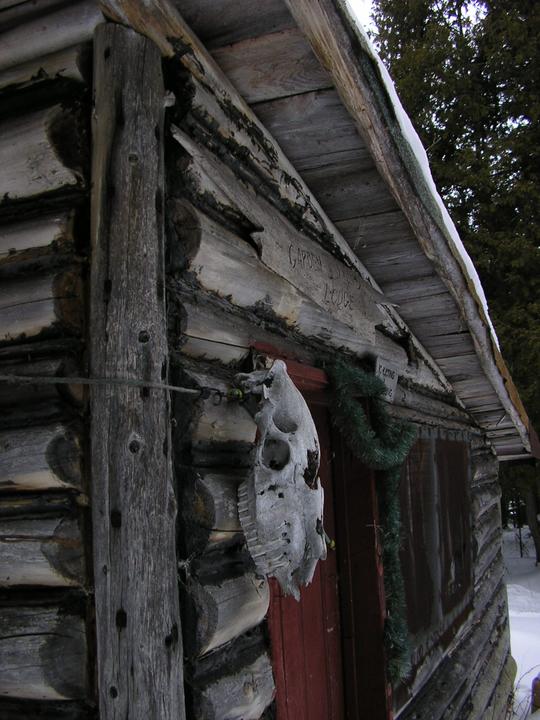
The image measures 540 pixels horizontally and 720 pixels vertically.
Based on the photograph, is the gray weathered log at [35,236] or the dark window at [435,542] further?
the dark window at [435,542]

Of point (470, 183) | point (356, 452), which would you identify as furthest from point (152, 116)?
point (470, 183)

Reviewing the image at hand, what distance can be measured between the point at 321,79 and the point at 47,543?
1705 millimetres

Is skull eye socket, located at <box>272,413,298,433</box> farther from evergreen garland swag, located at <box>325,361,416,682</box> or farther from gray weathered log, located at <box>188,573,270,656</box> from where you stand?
evergreen garland swag, located at <box>325,361,416,682</box>

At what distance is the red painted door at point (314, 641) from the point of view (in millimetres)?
2826

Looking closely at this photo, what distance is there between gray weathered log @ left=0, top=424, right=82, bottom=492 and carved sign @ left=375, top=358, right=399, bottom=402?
7.16ft

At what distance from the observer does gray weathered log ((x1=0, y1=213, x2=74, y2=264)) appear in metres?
1.84

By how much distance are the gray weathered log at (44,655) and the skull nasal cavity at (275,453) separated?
0.71 meters

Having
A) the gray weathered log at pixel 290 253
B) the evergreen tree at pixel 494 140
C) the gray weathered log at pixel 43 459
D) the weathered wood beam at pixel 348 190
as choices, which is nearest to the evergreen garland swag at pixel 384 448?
the gray weathered log at pixel 290 253

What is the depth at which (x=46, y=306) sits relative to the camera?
1817 mm

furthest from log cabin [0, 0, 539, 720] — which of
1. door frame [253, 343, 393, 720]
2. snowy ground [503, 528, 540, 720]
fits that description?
snowy ground [503, 528, 540, 720]

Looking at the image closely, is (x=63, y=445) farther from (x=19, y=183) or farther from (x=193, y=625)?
(x=19, y=183)

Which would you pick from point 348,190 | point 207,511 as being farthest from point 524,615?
point 207,511

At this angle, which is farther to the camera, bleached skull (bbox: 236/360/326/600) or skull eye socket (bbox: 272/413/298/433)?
skull eye socket (bbox: 272/413/298/433)

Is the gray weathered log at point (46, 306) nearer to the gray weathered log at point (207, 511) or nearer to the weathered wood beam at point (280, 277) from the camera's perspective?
the weathered wood beam at point (280, 277)
